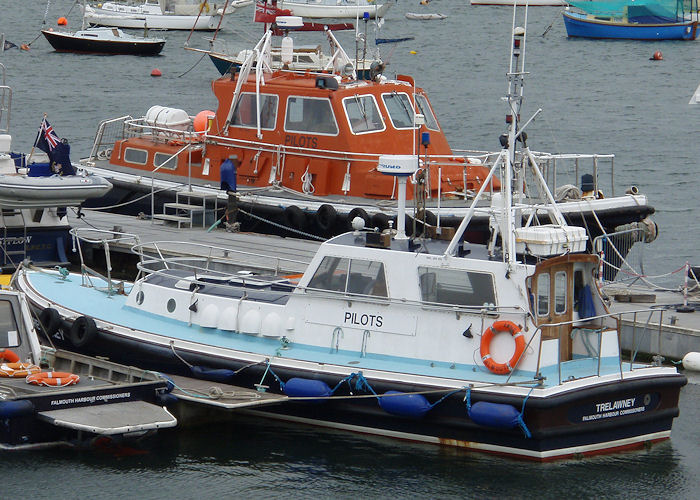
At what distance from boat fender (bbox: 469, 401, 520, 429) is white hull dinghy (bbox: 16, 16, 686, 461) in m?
0.01

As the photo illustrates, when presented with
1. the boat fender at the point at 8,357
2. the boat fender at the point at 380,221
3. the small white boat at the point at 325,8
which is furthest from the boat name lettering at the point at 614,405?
the small white boat at the point at 325,8

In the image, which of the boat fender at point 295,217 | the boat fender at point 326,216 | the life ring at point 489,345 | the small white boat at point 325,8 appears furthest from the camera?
the small white boat at point 325,8

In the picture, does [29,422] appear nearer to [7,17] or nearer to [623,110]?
[623,110]

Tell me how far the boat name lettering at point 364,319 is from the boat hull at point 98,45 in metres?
46.4

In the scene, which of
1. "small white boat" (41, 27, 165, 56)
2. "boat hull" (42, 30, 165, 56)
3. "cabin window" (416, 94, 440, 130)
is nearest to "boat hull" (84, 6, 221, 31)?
"small white boat" (41, 27, 165, 56)

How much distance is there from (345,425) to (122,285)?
13.1ft

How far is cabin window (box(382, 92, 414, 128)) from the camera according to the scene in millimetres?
20750

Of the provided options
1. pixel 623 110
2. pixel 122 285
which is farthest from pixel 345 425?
pixel 623 110

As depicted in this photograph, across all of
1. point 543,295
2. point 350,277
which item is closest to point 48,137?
point 350,277

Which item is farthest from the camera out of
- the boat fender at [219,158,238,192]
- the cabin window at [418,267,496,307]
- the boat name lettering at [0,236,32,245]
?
the boat fender at [219,158,238,192]

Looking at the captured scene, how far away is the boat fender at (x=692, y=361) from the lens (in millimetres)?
15367

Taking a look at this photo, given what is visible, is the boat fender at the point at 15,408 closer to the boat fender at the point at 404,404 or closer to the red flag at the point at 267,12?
the boat fender at the point at 404,404

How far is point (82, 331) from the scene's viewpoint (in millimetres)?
14352

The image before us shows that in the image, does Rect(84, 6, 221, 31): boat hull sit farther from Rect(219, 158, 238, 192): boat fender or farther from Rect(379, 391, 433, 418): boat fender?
Rect(379, 391, 433, 418): boat fender
